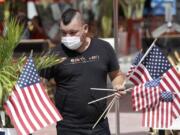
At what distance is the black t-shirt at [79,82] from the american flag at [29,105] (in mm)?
247

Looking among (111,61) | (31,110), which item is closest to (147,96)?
(111,61)

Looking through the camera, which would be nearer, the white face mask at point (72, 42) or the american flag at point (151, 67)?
the white face mask at point (72, 42)

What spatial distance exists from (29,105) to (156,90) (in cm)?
125

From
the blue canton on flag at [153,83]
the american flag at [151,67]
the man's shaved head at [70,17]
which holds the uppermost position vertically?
the man's shaved head at [70,17]

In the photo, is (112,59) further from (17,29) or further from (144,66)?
(17,29)

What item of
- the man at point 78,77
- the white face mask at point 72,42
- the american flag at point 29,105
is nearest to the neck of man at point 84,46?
the man at point 78,77

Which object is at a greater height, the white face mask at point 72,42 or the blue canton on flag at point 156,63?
the white face mask at point 72,42

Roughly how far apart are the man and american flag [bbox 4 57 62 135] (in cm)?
25

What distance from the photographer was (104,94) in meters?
5.42

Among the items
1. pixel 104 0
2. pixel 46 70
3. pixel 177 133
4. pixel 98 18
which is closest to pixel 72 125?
pixel 46 70

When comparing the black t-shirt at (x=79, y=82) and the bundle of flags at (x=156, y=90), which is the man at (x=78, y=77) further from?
the bundle of flags at (x=156, y=90)

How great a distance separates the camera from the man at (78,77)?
5.30 metres

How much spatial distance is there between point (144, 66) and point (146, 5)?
14.4 meters

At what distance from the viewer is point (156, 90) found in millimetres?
5719
